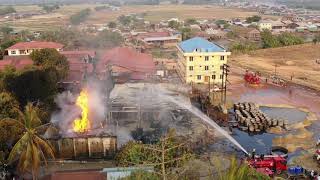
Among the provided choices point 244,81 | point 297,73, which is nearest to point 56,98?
point 244,81

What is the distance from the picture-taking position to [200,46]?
48281 millimetres

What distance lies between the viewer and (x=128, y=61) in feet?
163

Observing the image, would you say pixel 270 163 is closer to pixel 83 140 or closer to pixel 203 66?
pixel 83 140

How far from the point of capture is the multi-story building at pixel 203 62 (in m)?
47.5

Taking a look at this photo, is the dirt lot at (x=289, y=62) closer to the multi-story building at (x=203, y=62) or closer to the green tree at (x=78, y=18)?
the multi-story building at (x=203, y=62)

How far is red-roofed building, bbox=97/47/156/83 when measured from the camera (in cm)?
4591

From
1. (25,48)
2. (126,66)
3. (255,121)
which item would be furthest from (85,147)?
(25,48)

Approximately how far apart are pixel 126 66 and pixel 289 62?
29.3 m

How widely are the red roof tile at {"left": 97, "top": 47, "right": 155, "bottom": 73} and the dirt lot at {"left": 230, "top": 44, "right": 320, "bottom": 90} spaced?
17.2 m

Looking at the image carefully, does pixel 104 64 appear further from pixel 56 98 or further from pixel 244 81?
pixel 244 81

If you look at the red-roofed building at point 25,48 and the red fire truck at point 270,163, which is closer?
the red fire truck at point 270,163

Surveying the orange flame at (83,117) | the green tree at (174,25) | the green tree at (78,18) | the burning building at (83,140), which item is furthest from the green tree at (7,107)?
Result: the green tree at (174,25)

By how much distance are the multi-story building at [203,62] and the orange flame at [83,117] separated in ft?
50.0

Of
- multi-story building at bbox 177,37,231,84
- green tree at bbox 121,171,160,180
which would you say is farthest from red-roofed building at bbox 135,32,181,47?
green tree at bbox 121,171,160,180
